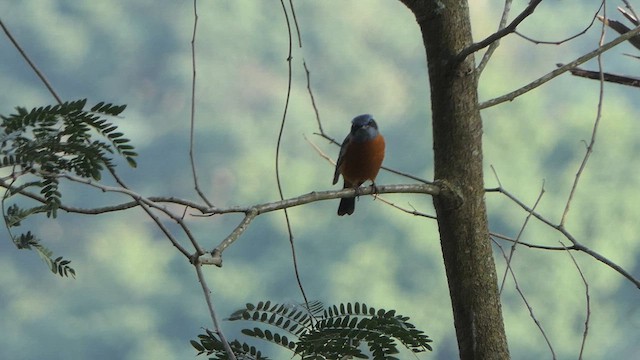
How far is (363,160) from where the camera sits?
479 centimetres

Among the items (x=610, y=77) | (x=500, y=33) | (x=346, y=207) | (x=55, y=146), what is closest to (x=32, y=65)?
(x=55, y=146)

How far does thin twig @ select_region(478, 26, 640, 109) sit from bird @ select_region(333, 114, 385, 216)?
1.25 meters

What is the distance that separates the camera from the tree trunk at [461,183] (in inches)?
132

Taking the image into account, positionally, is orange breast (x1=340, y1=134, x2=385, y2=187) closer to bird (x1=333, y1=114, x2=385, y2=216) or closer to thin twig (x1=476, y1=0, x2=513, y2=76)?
bird (x1=333, y1=114, x2=385, y2=216)

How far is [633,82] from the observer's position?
4059mm

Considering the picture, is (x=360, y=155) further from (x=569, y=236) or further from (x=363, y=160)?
(x=569, y=236)

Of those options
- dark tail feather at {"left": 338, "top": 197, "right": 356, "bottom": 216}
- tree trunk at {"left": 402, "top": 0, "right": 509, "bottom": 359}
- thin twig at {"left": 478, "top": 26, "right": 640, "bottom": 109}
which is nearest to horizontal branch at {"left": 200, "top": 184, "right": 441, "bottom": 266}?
tree trunk at {"left": 402, "top": 0, "right": 509, "bottom": 359}

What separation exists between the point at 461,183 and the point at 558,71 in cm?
64

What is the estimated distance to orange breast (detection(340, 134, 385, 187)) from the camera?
4.77 m

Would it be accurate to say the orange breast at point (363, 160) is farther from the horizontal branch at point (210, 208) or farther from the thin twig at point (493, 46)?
the horizontal branch at point (210, 208)

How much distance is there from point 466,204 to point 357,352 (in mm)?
1045

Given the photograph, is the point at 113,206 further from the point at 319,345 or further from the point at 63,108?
the point at 319,345

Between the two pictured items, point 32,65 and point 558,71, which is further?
point 558,71

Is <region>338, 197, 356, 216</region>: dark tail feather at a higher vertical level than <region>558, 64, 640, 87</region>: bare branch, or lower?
higher
